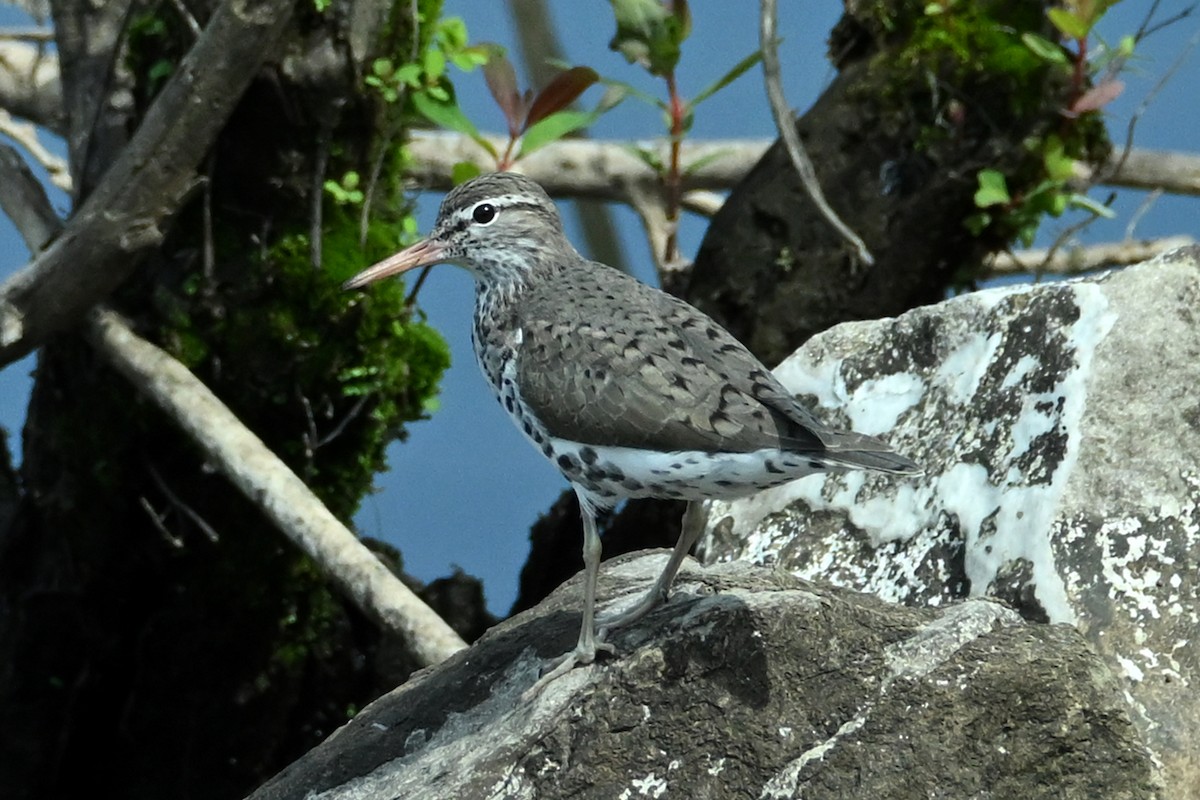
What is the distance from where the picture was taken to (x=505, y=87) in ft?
22.4

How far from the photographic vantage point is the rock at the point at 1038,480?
14.1 feet

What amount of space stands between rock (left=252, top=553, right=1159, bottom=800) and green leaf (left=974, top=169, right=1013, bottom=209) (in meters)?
3.02

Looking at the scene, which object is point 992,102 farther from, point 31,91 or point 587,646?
point 31,91

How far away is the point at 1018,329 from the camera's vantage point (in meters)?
5.01

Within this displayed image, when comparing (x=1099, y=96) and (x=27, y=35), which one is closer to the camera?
(x=1099, y=96)

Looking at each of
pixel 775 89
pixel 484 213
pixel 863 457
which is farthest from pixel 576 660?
pixel 775 89

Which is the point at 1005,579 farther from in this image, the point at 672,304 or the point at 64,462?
the point at 64,462

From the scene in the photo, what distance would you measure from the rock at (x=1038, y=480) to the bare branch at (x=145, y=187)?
8.70 feet

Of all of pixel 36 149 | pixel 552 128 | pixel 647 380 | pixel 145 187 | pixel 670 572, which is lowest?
pixel 670 572

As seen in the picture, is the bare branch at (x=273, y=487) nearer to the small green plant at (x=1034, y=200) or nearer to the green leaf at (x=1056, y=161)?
the small green plant at (x=1034, y=200)

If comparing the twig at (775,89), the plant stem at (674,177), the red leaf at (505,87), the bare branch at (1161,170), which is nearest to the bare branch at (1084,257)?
the bare branch at (1161,170)

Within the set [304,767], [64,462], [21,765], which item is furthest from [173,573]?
[304,767]

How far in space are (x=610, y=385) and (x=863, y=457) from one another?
0.79 metres

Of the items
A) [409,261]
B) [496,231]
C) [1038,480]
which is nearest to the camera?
[1038,480]
